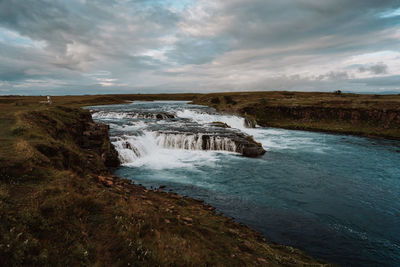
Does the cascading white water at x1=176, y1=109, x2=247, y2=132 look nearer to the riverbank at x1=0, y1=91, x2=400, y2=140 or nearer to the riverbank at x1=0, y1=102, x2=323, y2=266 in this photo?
the riverbank at x1=0, y1=91, x2=400, y2=140

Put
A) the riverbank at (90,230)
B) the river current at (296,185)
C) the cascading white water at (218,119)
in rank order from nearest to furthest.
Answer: the riverbank at (90,230), the river current at (296,185), the cascading white water at (218,119)

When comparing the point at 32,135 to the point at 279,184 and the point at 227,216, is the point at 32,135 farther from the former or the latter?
the point at 279,184

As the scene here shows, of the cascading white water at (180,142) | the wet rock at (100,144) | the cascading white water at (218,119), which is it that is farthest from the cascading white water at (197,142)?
the cascading white water at (218,119)

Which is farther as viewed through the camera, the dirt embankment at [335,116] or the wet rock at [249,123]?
the wet rock at [249,123]

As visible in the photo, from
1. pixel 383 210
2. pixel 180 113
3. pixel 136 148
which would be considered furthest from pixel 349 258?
pixel 180 113

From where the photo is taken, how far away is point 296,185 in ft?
59.9

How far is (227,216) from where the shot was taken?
1262cm

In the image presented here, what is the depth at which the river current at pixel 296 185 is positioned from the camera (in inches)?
441

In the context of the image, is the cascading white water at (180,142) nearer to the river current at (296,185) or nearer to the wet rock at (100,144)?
the river current at (296,185)

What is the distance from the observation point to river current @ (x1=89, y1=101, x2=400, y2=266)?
1121cm

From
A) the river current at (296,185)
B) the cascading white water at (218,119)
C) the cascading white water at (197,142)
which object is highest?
the cascading white water at (218,119)

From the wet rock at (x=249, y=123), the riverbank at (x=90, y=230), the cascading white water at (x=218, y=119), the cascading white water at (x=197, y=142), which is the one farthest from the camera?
the wet rock at (x=249, y=123)

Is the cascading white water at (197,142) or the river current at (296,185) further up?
the cascading white water at (197,142)

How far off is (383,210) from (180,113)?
5038cm
